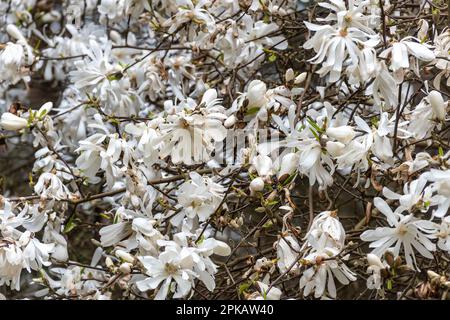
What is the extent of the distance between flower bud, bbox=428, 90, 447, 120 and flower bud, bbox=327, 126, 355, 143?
0.85 feet

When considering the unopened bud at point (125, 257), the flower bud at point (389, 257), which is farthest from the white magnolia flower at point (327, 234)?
the unopened bud at point (125, 257)

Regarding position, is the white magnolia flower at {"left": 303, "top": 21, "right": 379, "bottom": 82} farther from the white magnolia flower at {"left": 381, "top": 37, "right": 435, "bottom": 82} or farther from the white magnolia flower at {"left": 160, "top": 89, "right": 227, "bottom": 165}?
the white magnolia flower at {"left": 160, "top": 89, "right": 227, "bottom": 165}

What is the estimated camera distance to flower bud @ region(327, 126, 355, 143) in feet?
6.33

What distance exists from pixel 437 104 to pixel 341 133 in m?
Result: 0.30

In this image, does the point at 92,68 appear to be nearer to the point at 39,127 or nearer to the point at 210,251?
the point at 39,127

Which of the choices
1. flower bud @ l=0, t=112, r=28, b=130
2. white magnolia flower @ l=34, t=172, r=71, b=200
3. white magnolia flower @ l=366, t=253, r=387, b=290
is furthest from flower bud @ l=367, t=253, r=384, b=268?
flower bud @ l=0, t=112, r=28, b=130

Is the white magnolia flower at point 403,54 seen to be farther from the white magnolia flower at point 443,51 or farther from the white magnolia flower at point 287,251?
the white magnolia flower at point 287,251

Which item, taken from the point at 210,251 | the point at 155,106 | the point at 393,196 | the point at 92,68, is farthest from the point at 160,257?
the point at 155,106

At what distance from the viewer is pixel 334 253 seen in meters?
1.87

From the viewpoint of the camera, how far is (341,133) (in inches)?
75.9

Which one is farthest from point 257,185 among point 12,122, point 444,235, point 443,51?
point 12,122

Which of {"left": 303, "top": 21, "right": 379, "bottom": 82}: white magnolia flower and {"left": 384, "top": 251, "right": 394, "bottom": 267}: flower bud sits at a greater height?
{"left": 303, "top": 21, "right": 379, "bottom": 82}: white magnolia flower

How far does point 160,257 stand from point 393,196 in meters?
0.59

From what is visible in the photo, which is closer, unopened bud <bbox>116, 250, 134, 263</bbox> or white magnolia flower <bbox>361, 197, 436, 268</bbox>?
white magnolia flower <bbox>361, 197, 436, 268</bbox>
